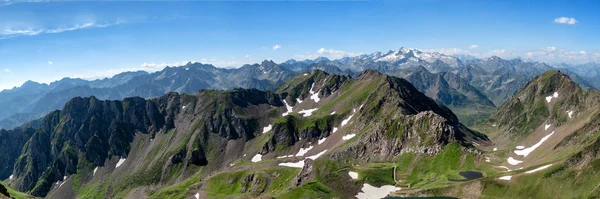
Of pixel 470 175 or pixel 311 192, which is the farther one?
pixel 311 192

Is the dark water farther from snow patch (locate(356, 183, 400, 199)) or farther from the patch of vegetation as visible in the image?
the patch of vegetation

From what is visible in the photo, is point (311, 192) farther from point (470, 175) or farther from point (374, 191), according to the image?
point (470, 175)

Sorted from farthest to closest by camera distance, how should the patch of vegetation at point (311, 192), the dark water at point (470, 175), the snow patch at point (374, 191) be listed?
1. the patch of vegetation at point (311, 192)
2. the snow patch at point (374, 191)
3. the dark water at point (470, 175)

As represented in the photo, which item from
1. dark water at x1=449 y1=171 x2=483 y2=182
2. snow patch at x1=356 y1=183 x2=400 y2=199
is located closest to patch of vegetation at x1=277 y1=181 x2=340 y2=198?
snow patch at x1=356 y1=183 x2=400 y2=199

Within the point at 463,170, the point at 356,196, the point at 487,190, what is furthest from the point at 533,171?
the point at 356,196

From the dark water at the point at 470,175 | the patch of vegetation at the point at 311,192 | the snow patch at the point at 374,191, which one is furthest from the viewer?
the patch of vegetation at the point at 311,192

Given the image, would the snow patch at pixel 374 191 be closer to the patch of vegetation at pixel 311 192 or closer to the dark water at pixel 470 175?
the patch of vegetation at pixel 311 192

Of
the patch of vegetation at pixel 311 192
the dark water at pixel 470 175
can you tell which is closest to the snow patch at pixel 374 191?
the patch of vegetation at pixel 311 192

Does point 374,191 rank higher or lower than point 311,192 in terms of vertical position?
higher

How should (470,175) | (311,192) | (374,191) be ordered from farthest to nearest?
(311,192)
(374,191)
(470,175)

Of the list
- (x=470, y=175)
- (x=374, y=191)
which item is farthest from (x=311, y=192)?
(x=470, y=175)

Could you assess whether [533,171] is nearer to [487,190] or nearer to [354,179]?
[487,190]
